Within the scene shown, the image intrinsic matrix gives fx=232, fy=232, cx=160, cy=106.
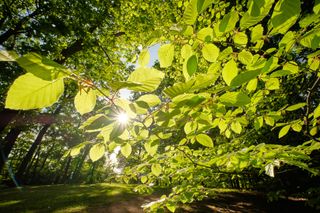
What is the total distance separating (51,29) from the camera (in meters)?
8.34

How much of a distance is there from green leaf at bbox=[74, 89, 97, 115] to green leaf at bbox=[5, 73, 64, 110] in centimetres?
15

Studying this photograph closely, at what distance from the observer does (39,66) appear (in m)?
0.58

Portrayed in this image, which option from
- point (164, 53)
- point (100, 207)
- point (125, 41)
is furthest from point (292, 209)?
point (164, 53)

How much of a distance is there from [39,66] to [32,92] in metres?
0.09

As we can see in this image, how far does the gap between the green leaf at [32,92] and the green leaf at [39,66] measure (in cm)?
4

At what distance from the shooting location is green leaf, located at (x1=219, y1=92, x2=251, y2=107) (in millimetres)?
947

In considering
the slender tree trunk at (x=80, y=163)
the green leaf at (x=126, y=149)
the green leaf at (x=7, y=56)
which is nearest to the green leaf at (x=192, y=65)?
the green leaf at (x=7, y=56)

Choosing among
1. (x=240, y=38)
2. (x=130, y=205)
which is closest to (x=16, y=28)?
(x=130, y=205)

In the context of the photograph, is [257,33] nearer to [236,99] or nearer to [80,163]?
[236,99]

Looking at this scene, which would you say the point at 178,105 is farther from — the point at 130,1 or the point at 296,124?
the point at 130,1

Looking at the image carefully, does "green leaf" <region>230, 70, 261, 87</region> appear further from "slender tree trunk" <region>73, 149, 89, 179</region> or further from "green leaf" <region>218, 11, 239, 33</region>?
"slender tree trunk" <region>73, 149, 89, 179</region>

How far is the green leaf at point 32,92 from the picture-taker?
609mm

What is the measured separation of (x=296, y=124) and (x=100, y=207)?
9.48 meters

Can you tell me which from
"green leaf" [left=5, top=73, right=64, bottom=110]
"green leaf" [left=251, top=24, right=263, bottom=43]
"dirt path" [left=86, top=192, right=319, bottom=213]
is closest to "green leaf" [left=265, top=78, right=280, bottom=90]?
"green leaf" [left=251, top=24, right=263, bottom=43]
